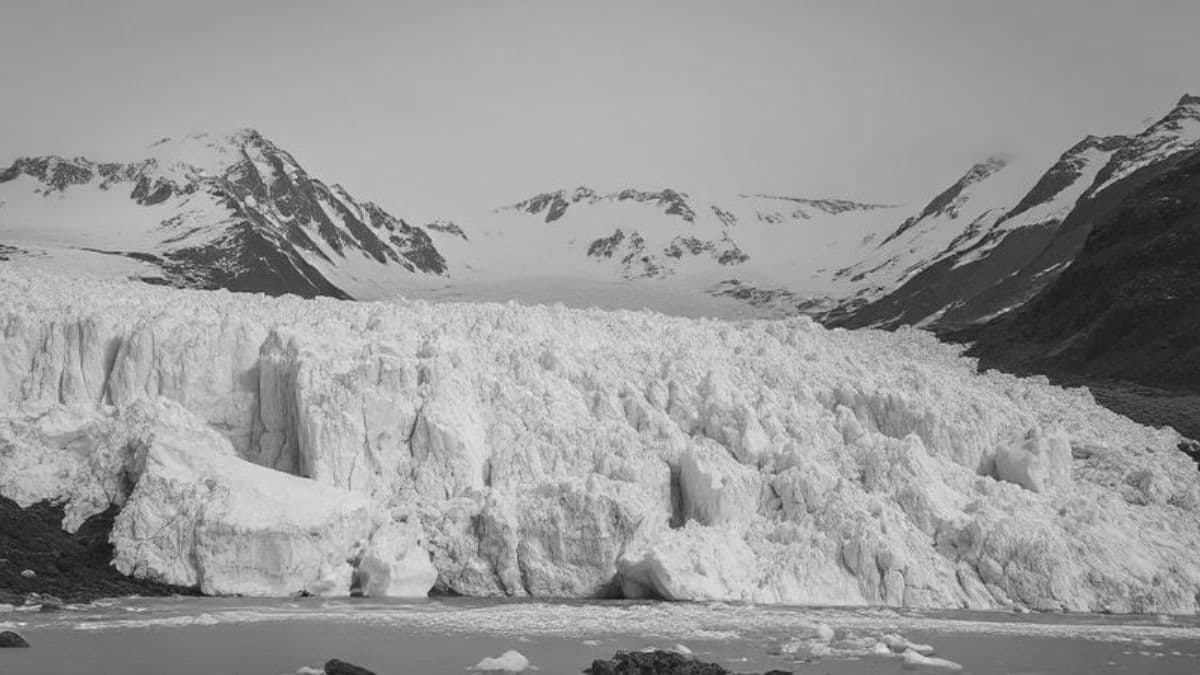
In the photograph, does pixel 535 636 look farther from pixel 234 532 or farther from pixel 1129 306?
pixel 1129 306

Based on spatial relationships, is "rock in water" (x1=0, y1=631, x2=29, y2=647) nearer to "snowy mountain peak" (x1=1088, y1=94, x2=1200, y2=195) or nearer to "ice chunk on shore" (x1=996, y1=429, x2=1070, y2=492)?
"ice chunk on shore" (x1=996, y1=429, x2=1070, y2=492)

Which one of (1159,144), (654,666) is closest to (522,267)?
(1159,144)

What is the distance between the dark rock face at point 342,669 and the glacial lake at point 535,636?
114 centimetres

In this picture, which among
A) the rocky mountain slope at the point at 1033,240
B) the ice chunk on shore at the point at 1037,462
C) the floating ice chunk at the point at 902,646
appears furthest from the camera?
the rocky mountain slope at the point at 1033,240

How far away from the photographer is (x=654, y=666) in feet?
63.9

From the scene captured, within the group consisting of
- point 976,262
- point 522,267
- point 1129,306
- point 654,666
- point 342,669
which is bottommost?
point 342,669

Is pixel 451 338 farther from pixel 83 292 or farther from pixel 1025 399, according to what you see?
pixel 1025 399

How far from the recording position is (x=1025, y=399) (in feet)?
151

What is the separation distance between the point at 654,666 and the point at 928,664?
220 inches

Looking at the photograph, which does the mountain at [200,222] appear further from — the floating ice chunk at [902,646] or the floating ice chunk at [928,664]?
the floating ice chunk at [928,664]

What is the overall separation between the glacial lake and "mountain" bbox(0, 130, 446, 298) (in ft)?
305

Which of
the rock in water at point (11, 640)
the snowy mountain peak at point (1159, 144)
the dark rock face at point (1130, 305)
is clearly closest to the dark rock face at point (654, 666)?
the rock in water at point (11, 640)

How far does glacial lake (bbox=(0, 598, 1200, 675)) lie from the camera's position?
21062 mm

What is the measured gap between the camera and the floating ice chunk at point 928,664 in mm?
21766
